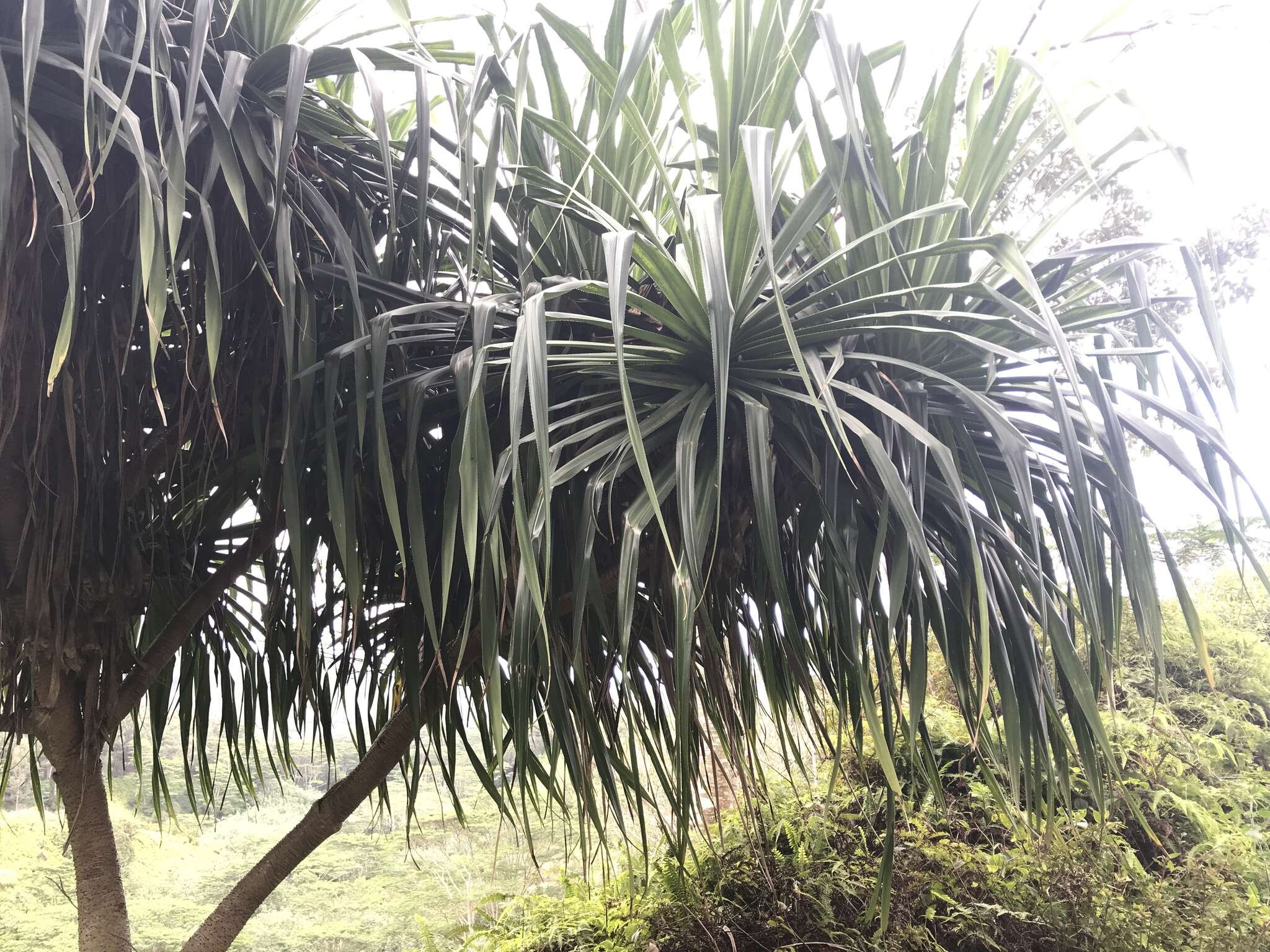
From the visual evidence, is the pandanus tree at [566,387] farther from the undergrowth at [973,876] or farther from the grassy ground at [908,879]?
the undergrowth at [973,876]

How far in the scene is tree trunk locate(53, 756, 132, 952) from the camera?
3.39 ft

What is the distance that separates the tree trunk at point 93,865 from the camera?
103cm

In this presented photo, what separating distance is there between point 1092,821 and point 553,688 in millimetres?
1505

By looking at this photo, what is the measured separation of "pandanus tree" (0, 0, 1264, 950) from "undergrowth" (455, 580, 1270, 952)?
1.89ft

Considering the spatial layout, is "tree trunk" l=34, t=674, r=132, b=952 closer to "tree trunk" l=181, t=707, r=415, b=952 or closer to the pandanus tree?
the pandanus tree

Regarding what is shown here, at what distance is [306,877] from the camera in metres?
2.83

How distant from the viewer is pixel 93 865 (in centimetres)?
106

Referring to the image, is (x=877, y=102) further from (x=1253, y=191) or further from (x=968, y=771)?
(x=1253, y=191)

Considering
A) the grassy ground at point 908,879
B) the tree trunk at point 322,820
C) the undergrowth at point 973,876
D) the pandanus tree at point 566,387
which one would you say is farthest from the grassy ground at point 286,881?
the pandanus tree at point 566,387

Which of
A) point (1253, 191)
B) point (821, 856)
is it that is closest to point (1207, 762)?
point (821, 856)

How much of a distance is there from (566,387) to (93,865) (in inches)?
33.5

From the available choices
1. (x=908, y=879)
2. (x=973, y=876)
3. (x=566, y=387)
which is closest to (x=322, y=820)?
(x=566, y=387)

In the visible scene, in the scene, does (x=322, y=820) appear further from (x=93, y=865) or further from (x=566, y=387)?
(x=566, y=387)

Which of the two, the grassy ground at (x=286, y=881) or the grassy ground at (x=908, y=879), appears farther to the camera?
the grassy ground at (x=286, y=881)
